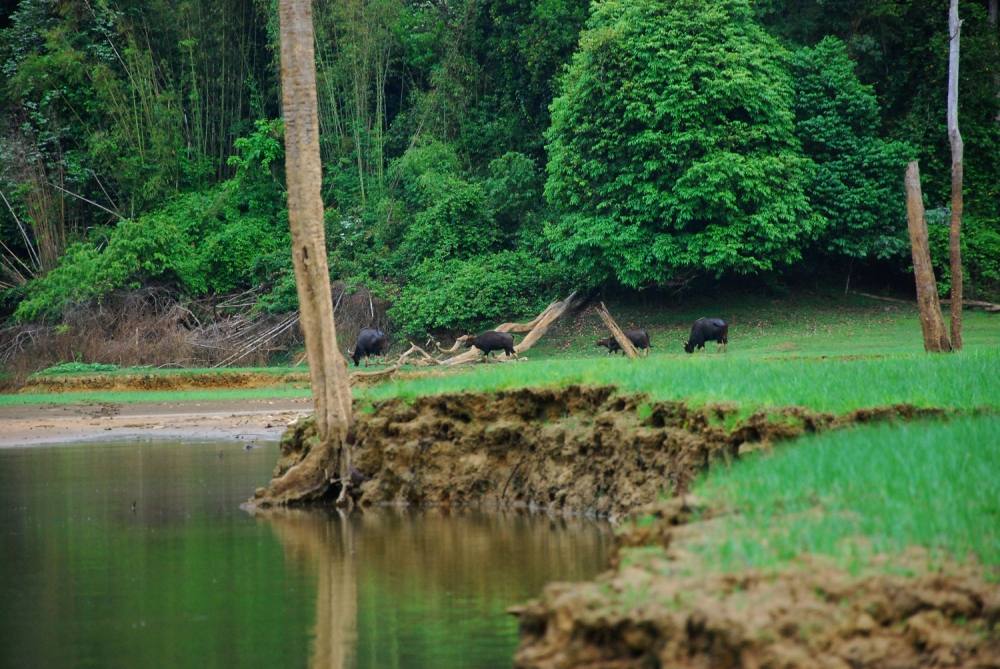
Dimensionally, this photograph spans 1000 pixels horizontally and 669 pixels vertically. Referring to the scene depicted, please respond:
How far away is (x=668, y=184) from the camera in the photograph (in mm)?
38750

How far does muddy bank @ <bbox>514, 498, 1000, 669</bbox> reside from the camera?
5.85 meters

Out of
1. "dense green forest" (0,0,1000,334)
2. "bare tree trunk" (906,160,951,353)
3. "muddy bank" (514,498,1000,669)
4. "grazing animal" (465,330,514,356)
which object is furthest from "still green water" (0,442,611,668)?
"dense green forest" (0,0,1000,334)

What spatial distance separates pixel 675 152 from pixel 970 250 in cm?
1023

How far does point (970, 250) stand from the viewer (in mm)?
39500

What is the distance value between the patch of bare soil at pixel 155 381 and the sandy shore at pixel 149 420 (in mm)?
3593

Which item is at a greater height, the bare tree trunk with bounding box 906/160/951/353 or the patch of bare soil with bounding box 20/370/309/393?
the bare tree trunk with bounding box 906/160/951/353

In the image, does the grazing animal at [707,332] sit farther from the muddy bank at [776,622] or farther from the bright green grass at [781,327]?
the muddy bank at [776,622]

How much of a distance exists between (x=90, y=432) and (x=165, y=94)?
25307mm

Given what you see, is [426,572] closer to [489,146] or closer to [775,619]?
[775,619]

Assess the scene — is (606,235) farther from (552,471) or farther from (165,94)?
(552,471)

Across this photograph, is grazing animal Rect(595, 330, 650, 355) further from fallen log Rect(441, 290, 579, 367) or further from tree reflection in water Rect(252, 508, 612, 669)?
tree reflection in water Rect(252, 508, 612, 669)

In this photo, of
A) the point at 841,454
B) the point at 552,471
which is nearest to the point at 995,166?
the point at 552,471

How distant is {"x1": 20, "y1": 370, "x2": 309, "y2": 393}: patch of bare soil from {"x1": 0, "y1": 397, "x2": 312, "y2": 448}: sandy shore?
3593 millimetres

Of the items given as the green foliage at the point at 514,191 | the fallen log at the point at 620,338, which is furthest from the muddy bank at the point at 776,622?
the green foliage at the point at 514,191
